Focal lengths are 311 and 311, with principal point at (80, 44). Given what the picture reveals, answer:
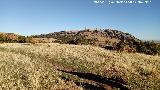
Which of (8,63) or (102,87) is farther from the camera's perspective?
(8,63)

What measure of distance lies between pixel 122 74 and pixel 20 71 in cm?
889

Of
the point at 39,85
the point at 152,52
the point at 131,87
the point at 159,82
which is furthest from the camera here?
the point at 152,52

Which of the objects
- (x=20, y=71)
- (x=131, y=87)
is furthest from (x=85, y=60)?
(x=131, y=87)

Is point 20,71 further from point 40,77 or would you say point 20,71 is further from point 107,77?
point 107,77

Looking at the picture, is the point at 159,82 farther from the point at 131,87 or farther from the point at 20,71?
the point at 20,71

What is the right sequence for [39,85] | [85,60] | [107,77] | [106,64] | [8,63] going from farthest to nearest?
[85,60], [106,64], [8,63], [107,77], [39,85]

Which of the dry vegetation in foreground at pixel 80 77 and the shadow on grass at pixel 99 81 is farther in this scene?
the shadow on grass at pixel 99 81

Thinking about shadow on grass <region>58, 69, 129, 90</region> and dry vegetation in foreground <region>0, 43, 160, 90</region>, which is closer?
dry vegetation in foreground <region>0, 43, 160, 90</region>

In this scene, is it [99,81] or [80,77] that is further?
[80,77]

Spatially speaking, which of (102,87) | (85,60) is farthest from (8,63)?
(102,87)

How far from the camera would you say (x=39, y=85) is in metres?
21.0

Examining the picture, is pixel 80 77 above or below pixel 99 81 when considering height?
above

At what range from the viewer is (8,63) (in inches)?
1188

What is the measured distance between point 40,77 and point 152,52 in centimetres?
3544
